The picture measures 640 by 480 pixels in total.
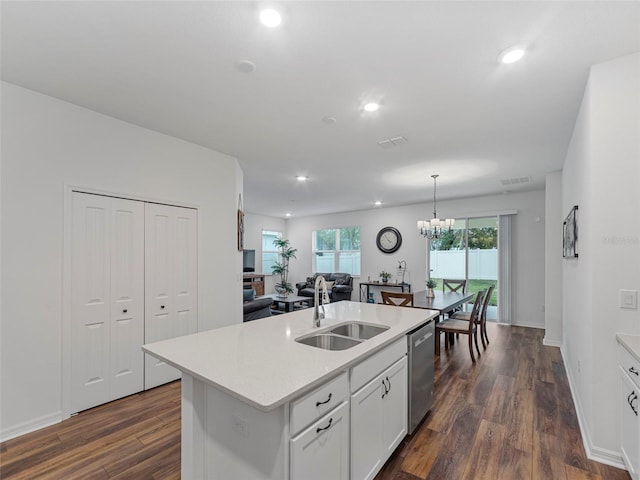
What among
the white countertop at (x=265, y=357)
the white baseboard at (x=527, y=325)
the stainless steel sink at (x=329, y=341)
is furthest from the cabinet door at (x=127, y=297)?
the white baseboard at (x=527, y=325)

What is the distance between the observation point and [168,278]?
3.32 metres

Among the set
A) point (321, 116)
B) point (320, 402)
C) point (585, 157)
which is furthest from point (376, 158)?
point (320, 402)

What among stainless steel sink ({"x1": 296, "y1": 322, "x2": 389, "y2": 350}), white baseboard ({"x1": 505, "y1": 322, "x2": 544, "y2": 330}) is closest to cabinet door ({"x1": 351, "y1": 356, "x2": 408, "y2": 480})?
stainless steel sink ({"x1": 296, "y1": 322, "x2": 389, "y2": 350})

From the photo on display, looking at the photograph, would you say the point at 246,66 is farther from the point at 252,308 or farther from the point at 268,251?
the point at 268,251

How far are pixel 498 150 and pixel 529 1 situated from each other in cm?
242

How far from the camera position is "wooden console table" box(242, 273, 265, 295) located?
27.5 feet

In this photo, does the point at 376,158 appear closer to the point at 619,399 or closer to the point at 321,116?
the point at 321,116

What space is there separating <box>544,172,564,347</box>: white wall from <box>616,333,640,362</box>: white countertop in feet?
9.73

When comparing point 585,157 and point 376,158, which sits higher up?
point 376,158

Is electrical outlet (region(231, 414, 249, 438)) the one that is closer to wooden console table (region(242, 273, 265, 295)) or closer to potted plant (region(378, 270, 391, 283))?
potted plant (region(378, 270, 391, 283))

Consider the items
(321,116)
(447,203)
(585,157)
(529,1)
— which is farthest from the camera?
(447,203)

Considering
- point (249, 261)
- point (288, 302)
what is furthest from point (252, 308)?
point (249, 261)

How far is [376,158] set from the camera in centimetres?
402

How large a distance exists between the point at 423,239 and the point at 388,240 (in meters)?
0.93
